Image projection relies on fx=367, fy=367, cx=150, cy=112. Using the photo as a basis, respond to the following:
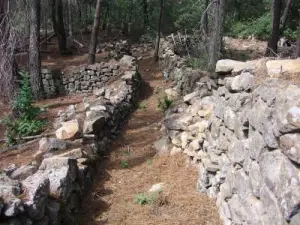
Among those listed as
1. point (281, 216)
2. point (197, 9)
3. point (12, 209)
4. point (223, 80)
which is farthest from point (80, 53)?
point (281, 216)

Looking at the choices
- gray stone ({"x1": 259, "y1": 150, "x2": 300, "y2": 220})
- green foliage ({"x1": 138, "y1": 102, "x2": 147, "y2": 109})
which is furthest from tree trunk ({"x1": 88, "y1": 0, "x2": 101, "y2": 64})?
gray stone ({"x1": 259, "y1": 150, "x2": 300, "y2": 220})

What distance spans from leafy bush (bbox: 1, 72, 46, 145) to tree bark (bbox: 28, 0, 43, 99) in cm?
287

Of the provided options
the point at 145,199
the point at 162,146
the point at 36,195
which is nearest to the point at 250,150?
the point at 145,199

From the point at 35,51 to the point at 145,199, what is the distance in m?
8.34

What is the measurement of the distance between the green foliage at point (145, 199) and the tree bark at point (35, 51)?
787 centimetres

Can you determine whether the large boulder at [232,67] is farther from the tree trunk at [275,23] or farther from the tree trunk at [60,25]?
the tree trunk at [60,25]

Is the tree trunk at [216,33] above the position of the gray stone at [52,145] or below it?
above

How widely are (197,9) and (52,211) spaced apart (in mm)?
19730

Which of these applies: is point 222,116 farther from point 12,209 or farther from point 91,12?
point 91,12

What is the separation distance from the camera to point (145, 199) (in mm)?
5648

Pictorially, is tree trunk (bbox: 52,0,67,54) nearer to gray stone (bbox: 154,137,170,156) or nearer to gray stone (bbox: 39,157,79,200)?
gray stone (bbox: 154,137,170,156)

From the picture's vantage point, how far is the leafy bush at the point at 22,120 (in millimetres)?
8476

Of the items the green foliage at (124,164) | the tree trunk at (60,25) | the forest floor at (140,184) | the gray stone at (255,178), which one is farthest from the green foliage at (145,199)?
the tree trunk at (60,25)

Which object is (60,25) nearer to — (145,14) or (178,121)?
(145,14)
